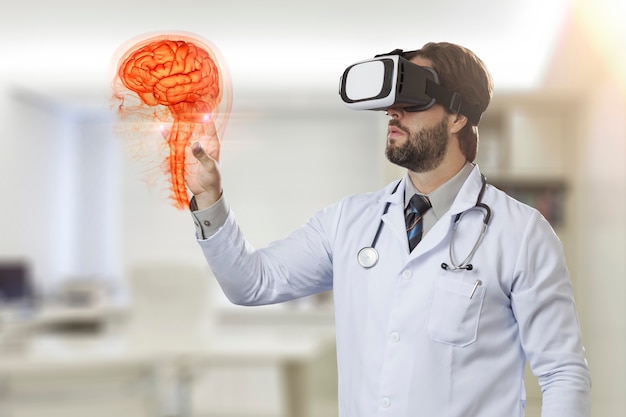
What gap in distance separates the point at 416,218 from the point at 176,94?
1.27 feet

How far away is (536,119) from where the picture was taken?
5.45 ft

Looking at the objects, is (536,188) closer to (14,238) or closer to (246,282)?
(246,282)

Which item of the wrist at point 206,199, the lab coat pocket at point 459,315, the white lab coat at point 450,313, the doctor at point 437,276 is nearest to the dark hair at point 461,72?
the doctor at point 437,276

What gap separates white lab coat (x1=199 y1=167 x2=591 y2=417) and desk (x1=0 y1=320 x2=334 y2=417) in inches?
75.6

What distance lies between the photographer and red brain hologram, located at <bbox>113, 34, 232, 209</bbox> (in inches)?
41.2

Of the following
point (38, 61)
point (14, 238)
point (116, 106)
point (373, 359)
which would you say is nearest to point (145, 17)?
point (38, 61)

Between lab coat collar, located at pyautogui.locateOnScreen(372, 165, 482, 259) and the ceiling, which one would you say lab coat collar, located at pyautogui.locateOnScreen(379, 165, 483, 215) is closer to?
lab coat collar, located at pyautogui.locateOnScreen(372, 165, 482, 259)

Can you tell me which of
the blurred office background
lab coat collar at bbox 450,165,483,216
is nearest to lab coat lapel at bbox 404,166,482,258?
lab coat collar at bbox 450,165,483,216

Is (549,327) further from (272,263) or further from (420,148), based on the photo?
(272,263)

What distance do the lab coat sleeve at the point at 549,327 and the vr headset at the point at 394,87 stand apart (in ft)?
0.73

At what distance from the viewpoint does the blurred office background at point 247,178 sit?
1.77m

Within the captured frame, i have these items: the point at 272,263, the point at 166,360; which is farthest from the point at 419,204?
the point at 166,360

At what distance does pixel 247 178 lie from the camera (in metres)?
5.43

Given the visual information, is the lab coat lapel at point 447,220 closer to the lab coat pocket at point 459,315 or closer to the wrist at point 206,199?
the lab coat pocket at point 459,315
